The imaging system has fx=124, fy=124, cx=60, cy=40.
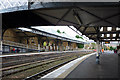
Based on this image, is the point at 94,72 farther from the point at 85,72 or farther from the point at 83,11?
the point at 83,11

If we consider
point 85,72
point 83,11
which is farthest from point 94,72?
point 83,11

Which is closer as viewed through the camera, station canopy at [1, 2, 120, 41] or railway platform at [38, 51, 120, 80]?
station canopy at [1, 2, 120, 41]

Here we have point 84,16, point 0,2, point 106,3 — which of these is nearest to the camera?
point 106,3

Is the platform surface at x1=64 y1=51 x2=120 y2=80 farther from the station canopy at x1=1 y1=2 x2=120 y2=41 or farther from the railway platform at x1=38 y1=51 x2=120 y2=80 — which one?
the station canopy at x1=1 y1=2 x2=120 y2=41

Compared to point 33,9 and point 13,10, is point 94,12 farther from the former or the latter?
point 13,10

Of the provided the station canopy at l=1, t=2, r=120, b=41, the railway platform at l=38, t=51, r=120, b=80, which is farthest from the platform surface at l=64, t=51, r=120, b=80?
the station canopy at l=1, t=2, r=120, b=41

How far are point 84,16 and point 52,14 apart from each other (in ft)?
7.10

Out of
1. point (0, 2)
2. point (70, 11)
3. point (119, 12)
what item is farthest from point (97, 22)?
point (0, 2)

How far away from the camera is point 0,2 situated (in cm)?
1159

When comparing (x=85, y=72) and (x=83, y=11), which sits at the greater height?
(x=83, y=11)

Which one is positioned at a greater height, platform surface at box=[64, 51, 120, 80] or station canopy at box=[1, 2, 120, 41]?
station canopy at box=[1, 2, 120, 41]

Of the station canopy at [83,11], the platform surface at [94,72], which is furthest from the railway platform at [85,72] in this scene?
the station canopy at [83,11]

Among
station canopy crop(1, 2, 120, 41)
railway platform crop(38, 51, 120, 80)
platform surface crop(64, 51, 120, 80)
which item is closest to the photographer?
station canopy crop(1, 2, 120, 41)

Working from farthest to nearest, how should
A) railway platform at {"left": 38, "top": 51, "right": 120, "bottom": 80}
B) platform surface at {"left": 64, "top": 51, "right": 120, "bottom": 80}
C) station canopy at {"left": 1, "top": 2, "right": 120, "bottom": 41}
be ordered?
platform surface at {"left": 64, "top": 51, "right": 120, "bottom": 80} < railway platform at {"left": 38, "top": 51, "right": 120, "bottom": 80} < station canopy at {"left": 1, "top": 2, "right": 120, "bottom": 41}
